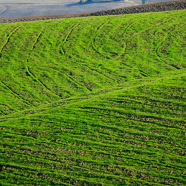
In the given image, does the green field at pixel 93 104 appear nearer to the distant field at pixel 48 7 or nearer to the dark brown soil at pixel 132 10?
the dark brown soil at pixel 132 10

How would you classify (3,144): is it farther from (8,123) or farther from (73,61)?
(73,61)

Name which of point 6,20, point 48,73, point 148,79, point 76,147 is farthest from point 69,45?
point 76,147

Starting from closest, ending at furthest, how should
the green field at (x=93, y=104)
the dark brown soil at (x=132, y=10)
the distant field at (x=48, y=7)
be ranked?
1. the green field at (x=93, y=104)
2. the dark brown soil at (x=132, y=10)
3. the distant field at (x=48, y=7)

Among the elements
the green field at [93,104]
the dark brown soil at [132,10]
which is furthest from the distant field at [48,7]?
the green field at [93,104]

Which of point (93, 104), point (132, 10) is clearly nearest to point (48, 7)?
point (132, 10)

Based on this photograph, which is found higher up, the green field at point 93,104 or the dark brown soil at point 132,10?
the dark brown soil at point 132,10

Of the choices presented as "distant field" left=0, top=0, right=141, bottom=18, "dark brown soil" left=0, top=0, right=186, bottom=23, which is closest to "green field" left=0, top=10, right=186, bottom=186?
"dark brown soil" left=0, top=0, right=186, bottom=23

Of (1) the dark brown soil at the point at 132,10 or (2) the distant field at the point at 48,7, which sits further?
(2) the distant field at the point at 48,7

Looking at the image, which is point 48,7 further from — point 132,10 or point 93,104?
point 93,104
